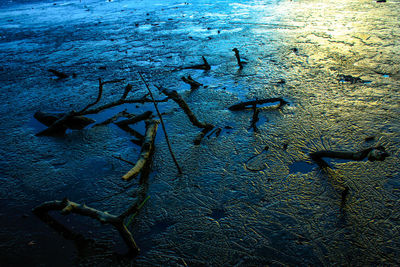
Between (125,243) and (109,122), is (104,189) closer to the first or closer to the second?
(125,243)

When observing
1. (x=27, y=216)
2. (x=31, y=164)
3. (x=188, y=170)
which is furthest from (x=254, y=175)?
(x=31, y=164)

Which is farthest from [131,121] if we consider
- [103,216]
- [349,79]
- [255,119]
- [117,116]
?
[349,79]

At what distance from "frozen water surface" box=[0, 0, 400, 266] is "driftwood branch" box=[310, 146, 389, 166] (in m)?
0.10

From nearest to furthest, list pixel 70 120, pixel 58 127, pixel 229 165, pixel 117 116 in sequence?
pixel 229 165, pixel 58 127, pixel 70 120, pixel 117 116

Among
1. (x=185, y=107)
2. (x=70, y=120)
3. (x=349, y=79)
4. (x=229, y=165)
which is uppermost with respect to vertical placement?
(x=185, y=107)

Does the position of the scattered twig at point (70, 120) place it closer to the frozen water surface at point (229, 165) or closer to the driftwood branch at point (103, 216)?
the frozen water surface at point (229, 165)

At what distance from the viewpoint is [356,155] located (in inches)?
91.4

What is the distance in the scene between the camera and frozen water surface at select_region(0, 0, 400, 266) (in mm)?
2105

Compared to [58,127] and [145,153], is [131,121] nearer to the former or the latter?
[58,127]

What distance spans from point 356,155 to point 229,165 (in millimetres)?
1238

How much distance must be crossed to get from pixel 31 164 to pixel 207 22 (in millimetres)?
9019

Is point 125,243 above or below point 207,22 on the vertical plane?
below

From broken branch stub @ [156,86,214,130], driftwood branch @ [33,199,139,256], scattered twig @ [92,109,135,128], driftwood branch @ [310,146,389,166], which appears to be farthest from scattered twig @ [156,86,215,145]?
driftwood branch @ [33,199,139,256]

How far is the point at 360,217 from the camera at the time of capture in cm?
224
